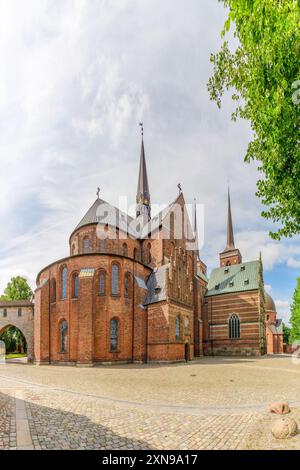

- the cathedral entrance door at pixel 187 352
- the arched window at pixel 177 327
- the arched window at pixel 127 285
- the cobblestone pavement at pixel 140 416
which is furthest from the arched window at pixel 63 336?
the cobblestone pavement at pixel 140 416

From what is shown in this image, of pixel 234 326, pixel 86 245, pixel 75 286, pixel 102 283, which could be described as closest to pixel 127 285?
pixel 102 283

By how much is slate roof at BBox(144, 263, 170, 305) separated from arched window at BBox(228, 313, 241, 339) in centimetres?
1663

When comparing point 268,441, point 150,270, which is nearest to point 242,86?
point 268,441

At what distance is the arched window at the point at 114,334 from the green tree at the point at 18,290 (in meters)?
30.1

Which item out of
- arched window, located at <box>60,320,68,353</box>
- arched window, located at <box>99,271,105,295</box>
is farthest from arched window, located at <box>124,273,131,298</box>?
arched window, located at <box>60,320,68,353</box>

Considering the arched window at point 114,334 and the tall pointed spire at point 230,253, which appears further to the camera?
the tall pointed spire at point 230,253

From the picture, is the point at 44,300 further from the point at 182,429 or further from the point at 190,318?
the point at 182,429

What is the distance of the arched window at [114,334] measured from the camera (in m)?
26.4

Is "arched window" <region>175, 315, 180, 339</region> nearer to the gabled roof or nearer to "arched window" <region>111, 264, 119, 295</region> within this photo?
"arched window" <region>111, 264, 119, 295</region>

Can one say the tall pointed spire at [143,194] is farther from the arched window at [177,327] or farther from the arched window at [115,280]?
the arched window at [177,327]

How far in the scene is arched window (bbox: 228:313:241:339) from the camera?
1615 inches

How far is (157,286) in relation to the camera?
29.7 metres

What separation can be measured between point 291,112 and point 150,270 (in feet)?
89.6

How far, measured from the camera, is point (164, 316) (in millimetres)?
27328
